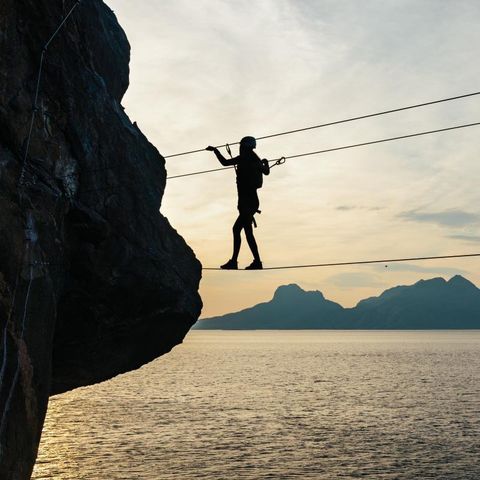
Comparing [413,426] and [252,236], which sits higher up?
[252,236]

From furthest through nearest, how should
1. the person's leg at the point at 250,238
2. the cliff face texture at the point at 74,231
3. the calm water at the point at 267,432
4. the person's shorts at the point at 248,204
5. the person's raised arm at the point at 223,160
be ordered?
the calm water at the point at 267,432 → the person's leg at the point at 250,238 → the person's shorts at the point at 248,204 → the person's raised arm at the point at 223,160 → the cliff face texture at the point at 74,231

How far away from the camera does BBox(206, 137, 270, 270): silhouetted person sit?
1761 centimetres

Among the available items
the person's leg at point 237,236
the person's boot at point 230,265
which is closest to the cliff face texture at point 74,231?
the person's boot at point 230,265

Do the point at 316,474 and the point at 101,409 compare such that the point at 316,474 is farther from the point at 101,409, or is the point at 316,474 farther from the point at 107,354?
the point at 101,409

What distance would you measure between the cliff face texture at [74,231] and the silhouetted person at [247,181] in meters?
2.43

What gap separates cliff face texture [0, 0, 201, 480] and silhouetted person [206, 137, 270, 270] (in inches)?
95.6

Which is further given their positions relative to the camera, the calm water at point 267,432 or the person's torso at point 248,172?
the calm water at point 267,432

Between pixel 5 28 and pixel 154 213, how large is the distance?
6905mm

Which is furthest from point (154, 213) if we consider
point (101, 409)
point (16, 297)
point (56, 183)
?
point (101, 409)

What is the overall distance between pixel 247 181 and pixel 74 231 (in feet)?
16.2

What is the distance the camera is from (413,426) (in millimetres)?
58094

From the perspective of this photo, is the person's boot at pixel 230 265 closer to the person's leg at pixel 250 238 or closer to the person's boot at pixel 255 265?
the person's boot at pixel 255 265

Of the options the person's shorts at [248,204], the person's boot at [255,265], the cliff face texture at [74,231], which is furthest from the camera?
the person's boot at [255,265]

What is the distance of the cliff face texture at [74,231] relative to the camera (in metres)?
12.4
